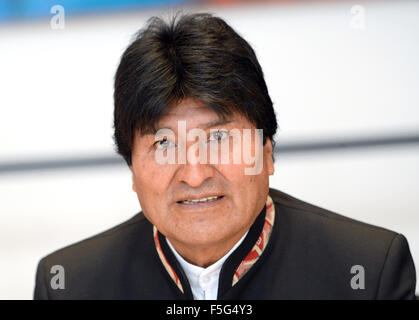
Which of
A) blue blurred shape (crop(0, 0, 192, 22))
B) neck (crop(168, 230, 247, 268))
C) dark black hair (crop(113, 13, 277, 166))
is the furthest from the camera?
blue blurred shape (crop(0, 0, 192, 22))

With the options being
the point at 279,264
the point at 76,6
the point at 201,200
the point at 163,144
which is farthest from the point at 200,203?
the point at 76,6

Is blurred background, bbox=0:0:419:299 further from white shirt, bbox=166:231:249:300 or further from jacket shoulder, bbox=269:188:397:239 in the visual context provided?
white shirt, bbox=166:231:249:300

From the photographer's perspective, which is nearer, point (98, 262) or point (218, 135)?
point (218, 135)

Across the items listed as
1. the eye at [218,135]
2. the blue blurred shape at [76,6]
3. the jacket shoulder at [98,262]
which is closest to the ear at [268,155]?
the eye at [218,135]

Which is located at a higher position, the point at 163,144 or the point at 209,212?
the point at 163,144

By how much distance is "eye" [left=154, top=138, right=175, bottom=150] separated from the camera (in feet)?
3.22

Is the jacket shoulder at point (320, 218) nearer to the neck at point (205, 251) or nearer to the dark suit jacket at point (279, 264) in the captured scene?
the dark suit jacket at point (279, 264)

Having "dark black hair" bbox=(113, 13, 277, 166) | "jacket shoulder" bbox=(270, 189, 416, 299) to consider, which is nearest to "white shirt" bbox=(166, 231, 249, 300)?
"jacket shoulder" bbox=(270, 189, 416, 299)

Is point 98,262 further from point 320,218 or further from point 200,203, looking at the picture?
point 320,218

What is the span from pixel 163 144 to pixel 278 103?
871 mm

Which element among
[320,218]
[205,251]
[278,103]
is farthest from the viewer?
[278,103]

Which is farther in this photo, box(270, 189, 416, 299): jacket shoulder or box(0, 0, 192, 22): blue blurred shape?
box(0, 0, 192, 22): blue blurred shape

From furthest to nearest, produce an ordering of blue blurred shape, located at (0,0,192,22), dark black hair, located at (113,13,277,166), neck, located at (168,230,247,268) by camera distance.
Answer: blue blurred shape, located at (0,0,192,22), neck, located at (168,230,247,268), dark black hair, located at (113,13,277,166)

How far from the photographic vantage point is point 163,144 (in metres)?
0.99
